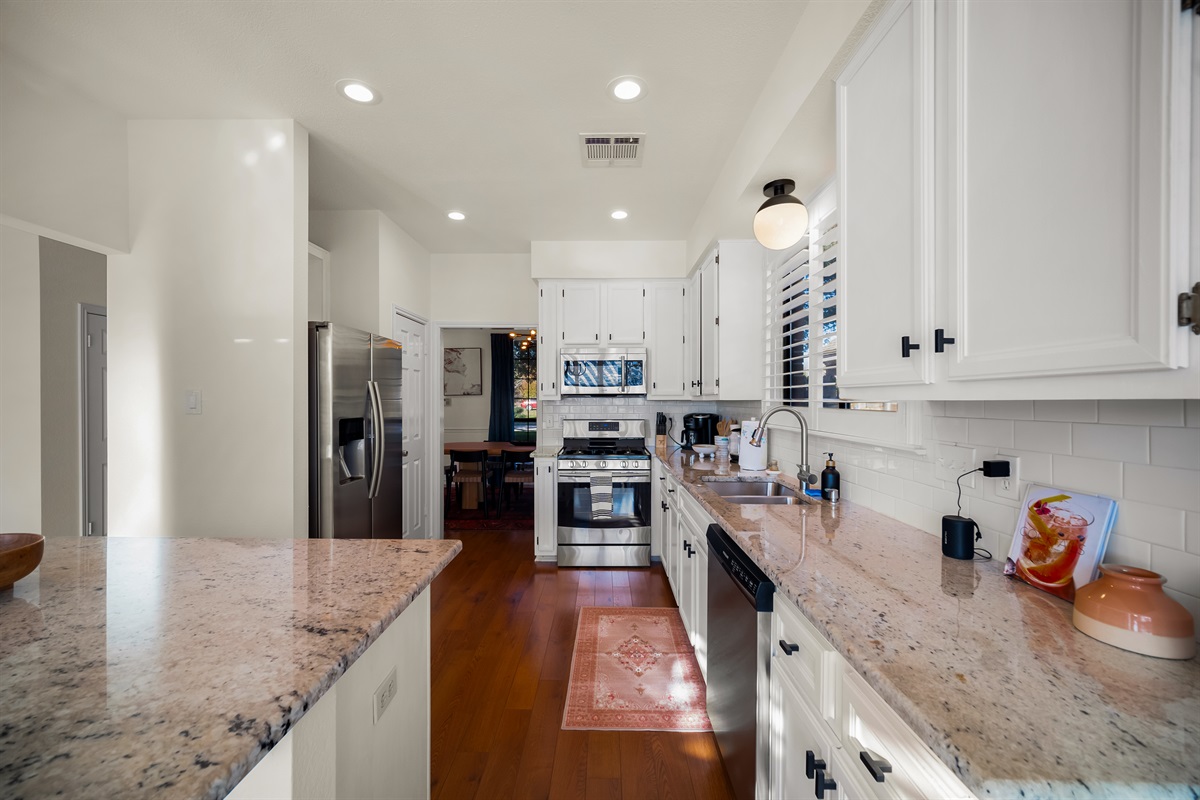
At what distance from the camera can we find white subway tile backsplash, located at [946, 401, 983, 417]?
132 cm

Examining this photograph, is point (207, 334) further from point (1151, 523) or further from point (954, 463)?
point (1151, 523)

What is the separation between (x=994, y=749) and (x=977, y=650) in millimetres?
265

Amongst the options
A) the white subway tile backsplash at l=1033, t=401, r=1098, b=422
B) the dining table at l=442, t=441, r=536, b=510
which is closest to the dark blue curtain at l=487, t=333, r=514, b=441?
the dining table at l=442, t=441, r=536, b=510

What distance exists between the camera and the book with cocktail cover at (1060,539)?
0.95 meters

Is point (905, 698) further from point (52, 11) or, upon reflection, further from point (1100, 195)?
point (52, 11)

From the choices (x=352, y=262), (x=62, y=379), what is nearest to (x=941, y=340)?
(x=352, y=262)

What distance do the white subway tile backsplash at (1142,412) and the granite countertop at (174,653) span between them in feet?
4.70

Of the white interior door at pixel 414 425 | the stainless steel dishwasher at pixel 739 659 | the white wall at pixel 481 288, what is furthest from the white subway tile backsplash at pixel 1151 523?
the white wall at pixel 481 288

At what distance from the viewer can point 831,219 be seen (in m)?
2.14

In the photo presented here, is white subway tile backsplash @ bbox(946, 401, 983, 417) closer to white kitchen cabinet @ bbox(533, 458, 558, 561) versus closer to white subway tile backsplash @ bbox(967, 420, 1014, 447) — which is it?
white subway tile backsplash @ bbox(967, 420, 1014, 447)

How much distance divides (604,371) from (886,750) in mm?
3489

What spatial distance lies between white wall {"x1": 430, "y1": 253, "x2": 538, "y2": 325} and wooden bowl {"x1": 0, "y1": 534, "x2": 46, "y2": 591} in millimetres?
3780

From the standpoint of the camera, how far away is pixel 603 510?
12.6ft

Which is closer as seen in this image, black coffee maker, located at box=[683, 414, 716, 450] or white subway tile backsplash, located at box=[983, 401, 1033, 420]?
white subway tile backsplash, located at box=[983, 401, 1033, 420]
